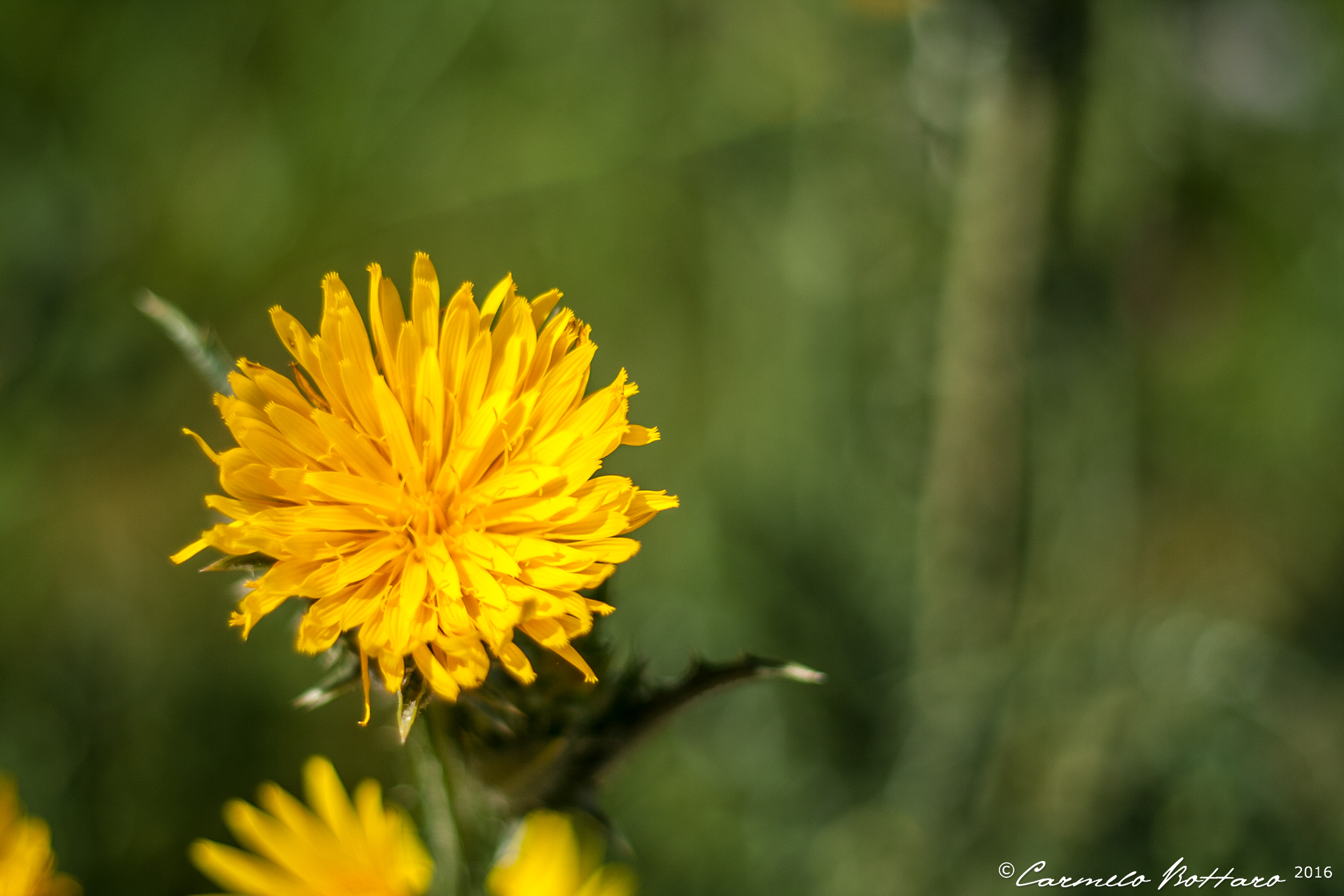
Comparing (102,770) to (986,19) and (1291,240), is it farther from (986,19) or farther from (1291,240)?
(1291,240)

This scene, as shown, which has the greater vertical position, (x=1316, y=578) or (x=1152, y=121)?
(x=1152, y=121)

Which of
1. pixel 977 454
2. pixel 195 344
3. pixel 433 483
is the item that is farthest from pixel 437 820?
pixel 977 454

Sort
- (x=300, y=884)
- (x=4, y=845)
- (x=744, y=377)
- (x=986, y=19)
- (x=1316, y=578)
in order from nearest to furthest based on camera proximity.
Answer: (x=4, y=845), (x=300, y=884), (x=986, y=19), (x=1316, y=578), (x=744, y=377)

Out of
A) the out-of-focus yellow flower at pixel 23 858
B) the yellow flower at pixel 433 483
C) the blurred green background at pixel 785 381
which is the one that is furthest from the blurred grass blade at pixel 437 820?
the blurred green background at pixel 785 381

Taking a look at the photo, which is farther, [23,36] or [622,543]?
[23,36]

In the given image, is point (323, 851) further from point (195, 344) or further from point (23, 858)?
point (195, 344)

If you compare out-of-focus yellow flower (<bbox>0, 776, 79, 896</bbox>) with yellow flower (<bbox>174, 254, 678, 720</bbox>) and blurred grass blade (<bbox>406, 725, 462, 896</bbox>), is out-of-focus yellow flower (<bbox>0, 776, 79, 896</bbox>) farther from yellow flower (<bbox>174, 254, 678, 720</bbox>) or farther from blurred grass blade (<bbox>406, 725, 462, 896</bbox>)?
yellow flower (<bbox>174, 254, 678, 720</bbox>)

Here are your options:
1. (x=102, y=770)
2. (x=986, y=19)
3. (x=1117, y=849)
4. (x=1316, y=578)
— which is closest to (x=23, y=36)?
(x=102, y=770)
